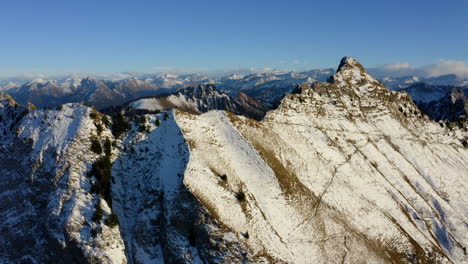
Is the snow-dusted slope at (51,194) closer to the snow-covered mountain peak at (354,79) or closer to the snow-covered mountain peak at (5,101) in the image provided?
the snow-covered mountain peak at (5,101)

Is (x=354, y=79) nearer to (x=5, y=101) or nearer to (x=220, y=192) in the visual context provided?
(x=220, y=192)

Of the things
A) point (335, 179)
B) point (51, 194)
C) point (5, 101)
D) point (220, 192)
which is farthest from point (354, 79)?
point (5, 101)

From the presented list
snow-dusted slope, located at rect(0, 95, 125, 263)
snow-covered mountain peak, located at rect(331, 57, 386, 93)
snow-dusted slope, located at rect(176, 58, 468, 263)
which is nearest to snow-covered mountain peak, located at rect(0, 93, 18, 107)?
snow-dusted slope, located at rect(0, 95, 125, 263)

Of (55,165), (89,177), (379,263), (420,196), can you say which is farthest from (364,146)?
(55,165)

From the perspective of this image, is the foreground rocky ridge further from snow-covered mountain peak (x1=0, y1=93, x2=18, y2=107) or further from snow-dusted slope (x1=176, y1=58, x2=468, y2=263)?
snow-covered mountain peak (x1=0, y1=93, x2=18, y2=107)

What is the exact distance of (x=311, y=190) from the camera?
64500 mm

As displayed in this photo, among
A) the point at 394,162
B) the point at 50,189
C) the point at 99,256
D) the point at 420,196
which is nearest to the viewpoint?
the point at 99,256

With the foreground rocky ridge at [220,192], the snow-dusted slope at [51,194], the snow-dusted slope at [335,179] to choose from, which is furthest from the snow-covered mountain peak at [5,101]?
the snow-dusted slope at [335,179]

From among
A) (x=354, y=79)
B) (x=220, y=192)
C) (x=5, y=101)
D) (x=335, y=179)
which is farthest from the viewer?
(x=354, y=79)

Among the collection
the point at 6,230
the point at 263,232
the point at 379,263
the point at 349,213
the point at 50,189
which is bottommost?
the point at 379,263

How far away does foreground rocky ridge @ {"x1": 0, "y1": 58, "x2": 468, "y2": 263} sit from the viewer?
1806 inches

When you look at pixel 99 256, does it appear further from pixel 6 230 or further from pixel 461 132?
pixel 461 132

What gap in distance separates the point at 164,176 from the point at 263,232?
21.7m

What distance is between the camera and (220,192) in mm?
52188
